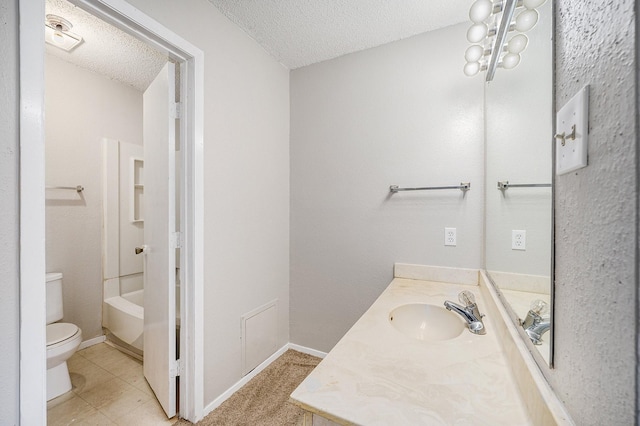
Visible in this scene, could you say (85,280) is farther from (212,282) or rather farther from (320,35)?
(320,35)

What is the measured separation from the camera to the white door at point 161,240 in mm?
1477

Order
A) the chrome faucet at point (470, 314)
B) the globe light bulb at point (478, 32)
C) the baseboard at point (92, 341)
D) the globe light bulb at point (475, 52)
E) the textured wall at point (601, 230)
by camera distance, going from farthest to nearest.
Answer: the baseboard at point (92, 341) < the globe light bulb at point (475, 52) < the globe light bulb at point (478, 32) < the chrome faucet at point (470, 314) < the textured wall at point (601, 230)

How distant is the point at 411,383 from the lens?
71 centimetres

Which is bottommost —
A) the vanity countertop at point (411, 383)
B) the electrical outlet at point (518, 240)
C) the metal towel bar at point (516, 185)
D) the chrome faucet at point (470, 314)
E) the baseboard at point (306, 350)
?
the baseboard at point (306, 350)

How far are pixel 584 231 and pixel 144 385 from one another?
2.45m

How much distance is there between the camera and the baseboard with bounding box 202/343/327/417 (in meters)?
1.56

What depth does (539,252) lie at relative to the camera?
2.30ft

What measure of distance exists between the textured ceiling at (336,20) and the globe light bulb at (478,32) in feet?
1.16

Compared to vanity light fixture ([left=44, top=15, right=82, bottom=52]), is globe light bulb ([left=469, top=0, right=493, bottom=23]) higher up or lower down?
lower down

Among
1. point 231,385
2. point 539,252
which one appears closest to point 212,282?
point 231,385

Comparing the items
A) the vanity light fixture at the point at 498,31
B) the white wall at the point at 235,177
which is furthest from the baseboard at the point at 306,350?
the vanity light fixture at the point at 498,31

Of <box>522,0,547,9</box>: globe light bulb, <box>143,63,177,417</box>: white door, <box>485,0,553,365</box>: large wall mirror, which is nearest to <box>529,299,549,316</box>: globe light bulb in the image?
<box>485,0,553,365</box>: large wall mirror

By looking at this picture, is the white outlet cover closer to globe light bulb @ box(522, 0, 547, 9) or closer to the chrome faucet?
globe light bulb @ box(522, 0, 547, 9)

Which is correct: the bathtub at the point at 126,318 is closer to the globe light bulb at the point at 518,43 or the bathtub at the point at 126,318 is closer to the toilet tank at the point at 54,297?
the toilet tank at the point at 54,297
